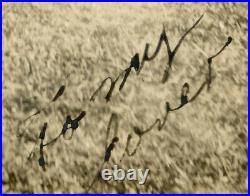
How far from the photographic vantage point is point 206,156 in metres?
0.96

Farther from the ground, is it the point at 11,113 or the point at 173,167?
the point at 11,113

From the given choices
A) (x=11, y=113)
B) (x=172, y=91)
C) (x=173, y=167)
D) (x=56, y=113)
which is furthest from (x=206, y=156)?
(x=11, y=113)

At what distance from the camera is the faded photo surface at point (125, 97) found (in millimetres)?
946

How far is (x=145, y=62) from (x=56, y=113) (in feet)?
0.95

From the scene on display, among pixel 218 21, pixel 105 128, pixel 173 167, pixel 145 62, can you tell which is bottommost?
pixel 173 167

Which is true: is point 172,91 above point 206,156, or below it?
above

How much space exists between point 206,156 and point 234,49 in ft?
1.09

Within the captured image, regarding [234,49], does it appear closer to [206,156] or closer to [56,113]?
[206,156]

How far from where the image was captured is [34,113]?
3.22ft

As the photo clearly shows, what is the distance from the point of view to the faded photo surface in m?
0.95

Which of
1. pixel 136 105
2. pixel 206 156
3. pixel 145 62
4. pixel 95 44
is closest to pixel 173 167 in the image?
pixel 206 156

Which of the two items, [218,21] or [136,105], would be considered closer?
[136,105]

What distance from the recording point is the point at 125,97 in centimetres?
100

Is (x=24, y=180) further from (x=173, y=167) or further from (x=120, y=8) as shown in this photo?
(x=120, y=8)
